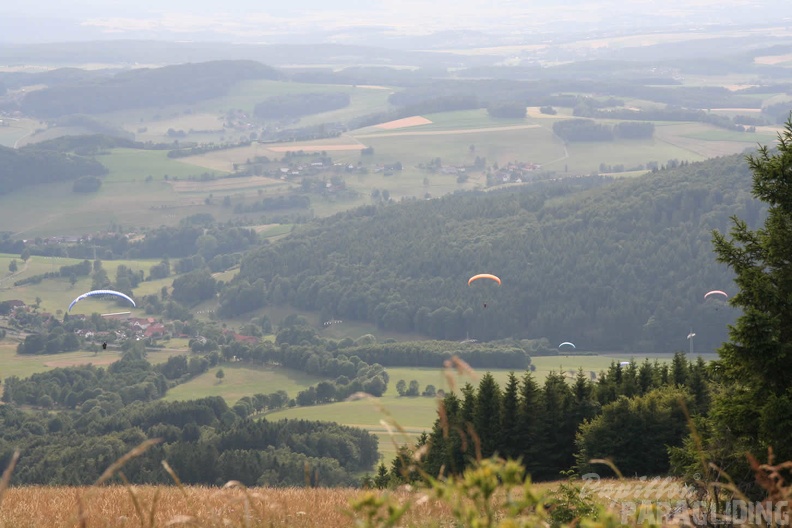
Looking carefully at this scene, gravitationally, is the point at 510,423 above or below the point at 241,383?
above

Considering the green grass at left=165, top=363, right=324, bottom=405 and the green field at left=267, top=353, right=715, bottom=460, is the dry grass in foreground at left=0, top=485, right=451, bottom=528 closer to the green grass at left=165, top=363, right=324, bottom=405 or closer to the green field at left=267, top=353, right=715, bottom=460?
the green field at left=267, top=353, right=715, bottom=460

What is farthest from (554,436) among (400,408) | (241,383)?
(241,383)

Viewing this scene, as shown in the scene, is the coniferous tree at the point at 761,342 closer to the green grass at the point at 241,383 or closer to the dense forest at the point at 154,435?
the dense forest at the point at 154,435

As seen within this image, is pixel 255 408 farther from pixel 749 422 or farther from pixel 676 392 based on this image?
pixel 749 422

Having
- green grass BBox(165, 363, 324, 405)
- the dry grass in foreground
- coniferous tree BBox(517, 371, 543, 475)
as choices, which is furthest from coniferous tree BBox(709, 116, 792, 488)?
green grass BBox(165, 363, 324, 405)

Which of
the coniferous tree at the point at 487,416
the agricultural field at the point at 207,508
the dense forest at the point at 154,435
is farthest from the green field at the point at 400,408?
the agricultural field at the point at 207,508

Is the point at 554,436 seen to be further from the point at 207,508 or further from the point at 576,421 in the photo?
the point at 207,508

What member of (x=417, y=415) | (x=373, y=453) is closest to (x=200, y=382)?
(x=417, y=415)

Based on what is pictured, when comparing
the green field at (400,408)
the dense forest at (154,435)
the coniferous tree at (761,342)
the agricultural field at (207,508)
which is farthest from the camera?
the green field at (400,408)
